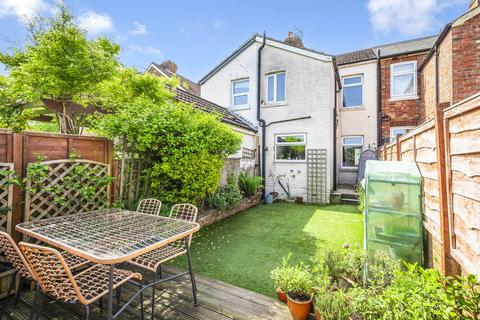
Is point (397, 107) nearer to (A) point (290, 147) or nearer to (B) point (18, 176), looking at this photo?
(A) point (290, 147)

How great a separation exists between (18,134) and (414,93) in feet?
44.2

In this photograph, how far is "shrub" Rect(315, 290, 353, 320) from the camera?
6.46 feet

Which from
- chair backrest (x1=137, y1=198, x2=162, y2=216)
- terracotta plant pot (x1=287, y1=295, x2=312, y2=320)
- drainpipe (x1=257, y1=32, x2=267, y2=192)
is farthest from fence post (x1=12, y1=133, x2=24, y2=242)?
drainpipe (x1=257, y1=32, x2=267, y2=192)

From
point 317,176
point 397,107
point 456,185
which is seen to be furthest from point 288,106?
point 456,185

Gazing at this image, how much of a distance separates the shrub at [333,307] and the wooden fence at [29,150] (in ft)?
12.4

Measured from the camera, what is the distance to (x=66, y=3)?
4.75 metres

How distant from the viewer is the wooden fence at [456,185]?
5.10 feet

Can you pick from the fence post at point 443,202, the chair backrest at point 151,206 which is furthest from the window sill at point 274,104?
the fence post at point 443,202

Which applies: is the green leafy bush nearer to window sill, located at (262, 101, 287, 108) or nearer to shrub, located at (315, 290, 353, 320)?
shrub, located at (315, 290, 353, 320)

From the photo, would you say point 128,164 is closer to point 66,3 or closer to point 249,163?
point 66,3

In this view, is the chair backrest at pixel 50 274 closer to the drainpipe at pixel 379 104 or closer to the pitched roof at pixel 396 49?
the drainpipe at pixel 379 104

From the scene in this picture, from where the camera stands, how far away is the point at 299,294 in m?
2.48

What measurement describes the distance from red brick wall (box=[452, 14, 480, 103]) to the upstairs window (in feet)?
18.1

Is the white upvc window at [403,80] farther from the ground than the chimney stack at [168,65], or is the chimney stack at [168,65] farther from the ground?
the chimney stack at [168,65]
